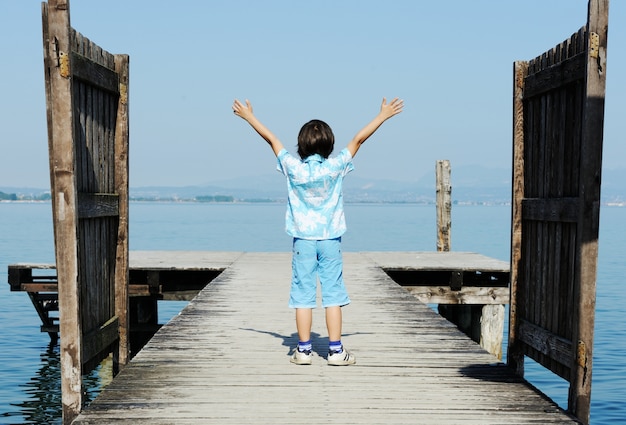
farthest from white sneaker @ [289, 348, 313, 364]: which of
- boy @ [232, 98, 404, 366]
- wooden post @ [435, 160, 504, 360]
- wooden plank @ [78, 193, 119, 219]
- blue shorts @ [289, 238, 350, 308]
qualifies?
wooden post @ [435, 160, 504, 360]

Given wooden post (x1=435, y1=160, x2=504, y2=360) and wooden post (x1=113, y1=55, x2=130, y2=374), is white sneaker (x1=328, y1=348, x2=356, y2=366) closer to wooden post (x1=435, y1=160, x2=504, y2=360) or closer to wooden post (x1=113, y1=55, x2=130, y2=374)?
wooden post (x1=113, y1=55, x2=130, y2=374)

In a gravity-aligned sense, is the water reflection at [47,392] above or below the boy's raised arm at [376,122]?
below

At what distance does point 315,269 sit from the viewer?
20.7 ft

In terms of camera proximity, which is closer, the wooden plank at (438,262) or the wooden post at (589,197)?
the wooden post at (589,197)

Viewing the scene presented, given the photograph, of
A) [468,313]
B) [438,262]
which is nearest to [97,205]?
[438,262]

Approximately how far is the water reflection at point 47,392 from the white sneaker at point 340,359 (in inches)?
249

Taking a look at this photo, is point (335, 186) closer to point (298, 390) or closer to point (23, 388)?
point (298, 390)

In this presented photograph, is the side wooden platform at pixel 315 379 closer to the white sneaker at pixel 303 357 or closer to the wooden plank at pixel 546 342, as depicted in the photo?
the white sneaker at pixel 303 357

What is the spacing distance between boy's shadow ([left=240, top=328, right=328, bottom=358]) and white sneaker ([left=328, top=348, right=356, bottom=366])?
1.45 ft

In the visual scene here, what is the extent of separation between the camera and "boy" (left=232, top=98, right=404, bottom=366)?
6.14 m

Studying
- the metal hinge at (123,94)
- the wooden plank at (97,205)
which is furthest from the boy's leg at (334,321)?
the metal hinge at (123,94)

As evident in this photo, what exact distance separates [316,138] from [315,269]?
3.32ft

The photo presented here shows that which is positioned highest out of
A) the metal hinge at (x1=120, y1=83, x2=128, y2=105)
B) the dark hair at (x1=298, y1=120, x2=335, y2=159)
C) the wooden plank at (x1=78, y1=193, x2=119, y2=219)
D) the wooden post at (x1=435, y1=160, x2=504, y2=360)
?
the metal hinge at (x1=120, y1=83, x2=128, y2=105)

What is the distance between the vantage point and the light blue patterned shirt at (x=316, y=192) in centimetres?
613
